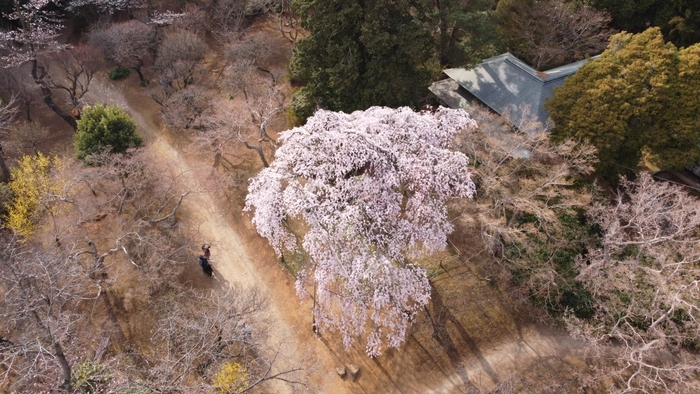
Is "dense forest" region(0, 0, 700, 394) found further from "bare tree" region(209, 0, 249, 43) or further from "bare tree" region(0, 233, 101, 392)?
"bare tree" region(209, 0, 249, 43)

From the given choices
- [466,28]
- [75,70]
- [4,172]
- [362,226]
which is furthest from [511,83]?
[4,172]

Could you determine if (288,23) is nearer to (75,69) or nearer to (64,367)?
(75,69)

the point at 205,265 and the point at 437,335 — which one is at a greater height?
the point at 205,265

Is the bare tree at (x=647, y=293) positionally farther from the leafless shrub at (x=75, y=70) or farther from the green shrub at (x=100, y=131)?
the leafless shrub at (x=75, y=70)

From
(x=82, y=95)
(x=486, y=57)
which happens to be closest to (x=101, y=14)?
(x=82, y=95)

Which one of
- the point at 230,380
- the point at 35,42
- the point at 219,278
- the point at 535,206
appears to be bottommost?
the point at 219,278

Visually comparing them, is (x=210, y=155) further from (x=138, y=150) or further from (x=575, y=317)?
(x=575, y=317)

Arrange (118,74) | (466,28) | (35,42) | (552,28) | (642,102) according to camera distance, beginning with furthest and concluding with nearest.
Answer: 1. (118,74)
2. (552,28)
3. (35,42)
4. (466,28)
5. (642,102)

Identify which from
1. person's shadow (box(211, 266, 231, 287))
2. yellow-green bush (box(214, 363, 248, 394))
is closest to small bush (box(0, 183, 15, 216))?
person's shadow (box(211, 266, 231, 287))
